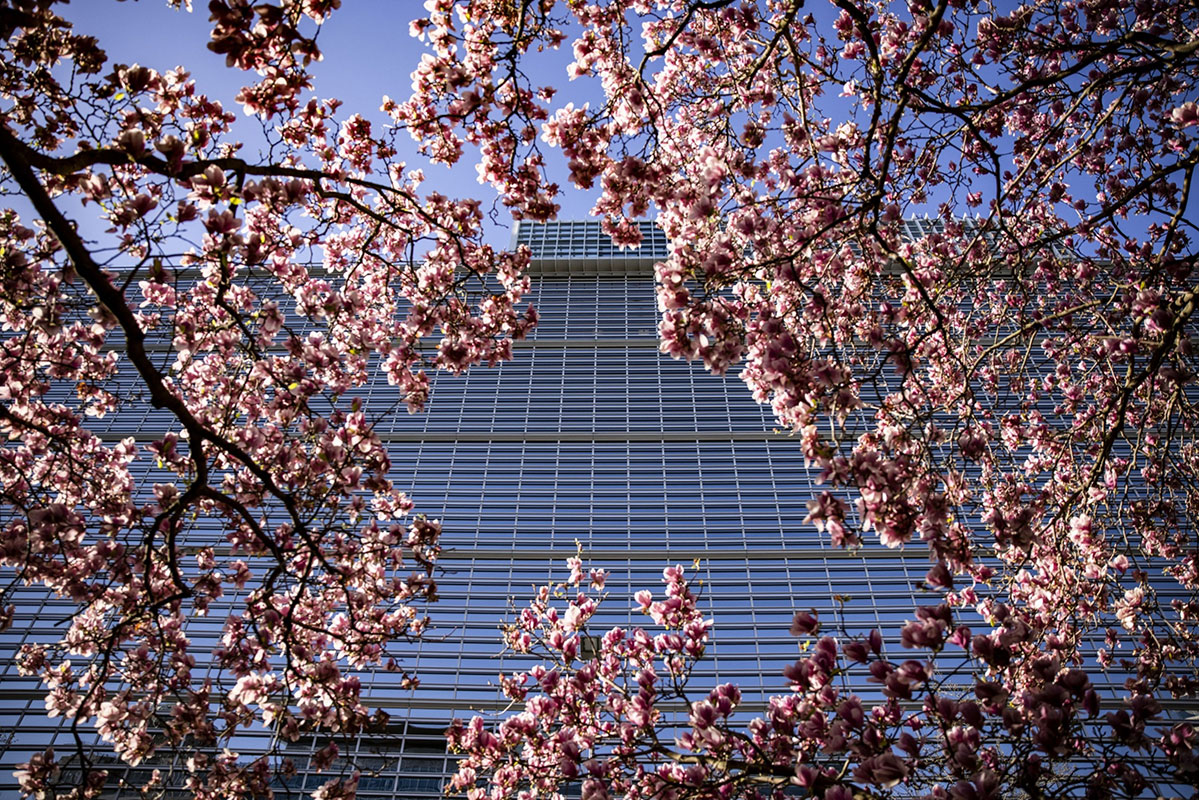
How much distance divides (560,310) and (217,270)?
6.56 meters

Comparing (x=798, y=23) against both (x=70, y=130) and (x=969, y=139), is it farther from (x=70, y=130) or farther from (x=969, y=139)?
(x=70, y=130)

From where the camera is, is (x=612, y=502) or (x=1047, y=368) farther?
(x=1047, y=368)

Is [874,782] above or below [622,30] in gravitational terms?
below

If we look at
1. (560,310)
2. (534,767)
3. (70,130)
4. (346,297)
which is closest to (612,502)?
(560,310)

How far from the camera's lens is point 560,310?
29.6ft

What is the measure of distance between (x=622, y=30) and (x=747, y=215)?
1.01m

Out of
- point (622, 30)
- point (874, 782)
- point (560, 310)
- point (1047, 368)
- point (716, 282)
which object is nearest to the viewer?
point (874, 782)

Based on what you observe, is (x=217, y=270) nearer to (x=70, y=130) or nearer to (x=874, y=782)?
(x=70, y=130)

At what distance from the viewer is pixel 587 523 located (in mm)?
6715

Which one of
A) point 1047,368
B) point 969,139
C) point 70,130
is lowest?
point 70,130

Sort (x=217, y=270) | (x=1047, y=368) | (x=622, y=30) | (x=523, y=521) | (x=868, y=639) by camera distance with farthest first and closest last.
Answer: (x=1047, y=368) < (x=523, y=521) < (x=622, y=30) < (x=217, y=270) < (x=868, y=639)

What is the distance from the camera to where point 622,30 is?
115 inches

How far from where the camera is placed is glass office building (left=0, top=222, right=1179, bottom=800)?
5.59m

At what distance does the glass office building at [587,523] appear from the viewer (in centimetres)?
559
